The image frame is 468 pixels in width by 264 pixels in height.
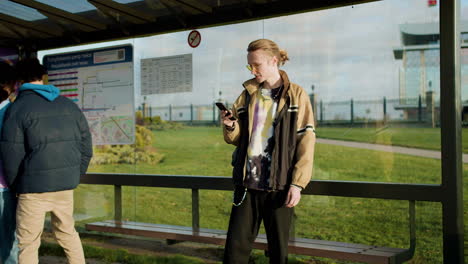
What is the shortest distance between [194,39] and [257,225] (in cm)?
237

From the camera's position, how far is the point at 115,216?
5512mm

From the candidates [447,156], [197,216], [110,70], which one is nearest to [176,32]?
[110,70]

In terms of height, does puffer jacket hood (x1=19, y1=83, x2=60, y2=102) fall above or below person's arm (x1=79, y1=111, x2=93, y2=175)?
above

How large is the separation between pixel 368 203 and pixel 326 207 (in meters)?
0.36

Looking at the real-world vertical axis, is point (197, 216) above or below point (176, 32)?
below

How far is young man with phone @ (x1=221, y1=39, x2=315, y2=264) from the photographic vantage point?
3010 millimetres

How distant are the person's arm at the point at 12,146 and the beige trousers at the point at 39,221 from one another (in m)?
0.19

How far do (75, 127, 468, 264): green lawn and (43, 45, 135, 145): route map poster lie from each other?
0.36 m

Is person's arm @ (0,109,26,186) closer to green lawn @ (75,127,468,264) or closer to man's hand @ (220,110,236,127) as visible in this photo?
man's hand @ (220,110,236,127)

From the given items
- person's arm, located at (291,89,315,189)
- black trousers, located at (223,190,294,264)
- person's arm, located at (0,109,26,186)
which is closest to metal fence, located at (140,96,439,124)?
person's arm, located at (291,89,315,189)

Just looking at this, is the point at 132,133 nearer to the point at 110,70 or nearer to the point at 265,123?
the point at 110,70

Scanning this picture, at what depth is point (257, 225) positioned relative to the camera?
3115mm

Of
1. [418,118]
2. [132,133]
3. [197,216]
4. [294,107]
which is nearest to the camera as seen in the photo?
[294,107]

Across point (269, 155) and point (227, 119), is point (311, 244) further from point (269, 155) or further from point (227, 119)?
point (227, 119)
